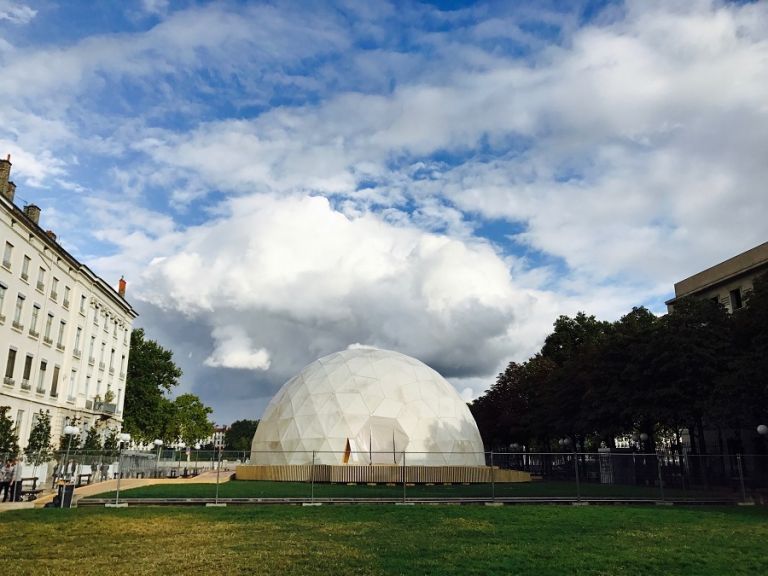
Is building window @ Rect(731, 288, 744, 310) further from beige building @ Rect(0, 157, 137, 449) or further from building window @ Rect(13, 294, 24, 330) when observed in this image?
building window @ Rect(13, 294, 24, 330)

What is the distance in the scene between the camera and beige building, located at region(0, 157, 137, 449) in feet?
115

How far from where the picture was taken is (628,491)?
23.0m

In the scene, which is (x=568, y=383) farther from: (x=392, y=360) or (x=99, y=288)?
(x=99, y=288)

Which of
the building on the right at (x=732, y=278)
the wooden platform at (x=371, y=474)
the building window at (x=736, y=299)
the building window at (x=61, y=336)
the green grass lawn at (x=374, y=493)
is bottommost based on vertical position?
the green grass lawn at (x=374, y=493)

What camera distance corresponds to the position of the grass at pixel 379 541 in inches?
388

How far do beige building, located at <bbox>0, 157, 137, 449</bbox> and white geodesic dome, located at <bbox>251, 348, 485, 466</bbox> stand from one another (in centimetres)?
1469

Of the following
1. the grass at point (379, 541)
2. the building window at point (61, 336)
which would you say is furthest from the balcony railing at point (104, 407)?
the grass at point (379, 541)

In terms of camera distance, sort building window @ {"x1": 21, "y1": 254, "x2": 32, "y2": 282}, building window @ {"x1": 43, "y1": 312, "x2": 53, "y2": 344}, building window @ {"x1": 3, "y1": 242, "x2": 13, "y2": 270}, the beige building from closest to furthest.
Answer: building window @ {"x1": 3, "y1": 242, "x2": 13, "y2": 270}
the beige building
building window @ {"x1": 21, "y1": 254, "x2": 32, "y2": 282}
building window @ {"x1": 43, "y1": 312, "x2": 53, "y2": 344}

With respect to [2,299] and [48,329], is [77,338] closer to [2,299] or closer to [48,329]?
[48,329]

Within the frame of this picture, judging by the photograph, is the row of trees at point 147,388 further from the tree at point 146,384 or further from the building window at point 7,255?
the building window at point 7,255

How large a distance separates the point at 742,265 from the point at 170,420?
6108 centimetres

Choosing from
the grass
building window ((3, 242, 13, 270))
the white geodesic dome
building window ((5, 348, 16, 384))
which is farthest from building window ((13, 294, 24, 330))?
the grass

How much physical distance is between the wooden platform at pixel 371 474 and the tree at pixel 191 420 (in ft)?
176

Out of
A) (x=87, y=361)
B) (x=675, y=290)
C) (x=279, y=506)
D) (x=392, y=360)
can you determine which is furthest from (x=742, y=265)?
(x=87, y=361)
